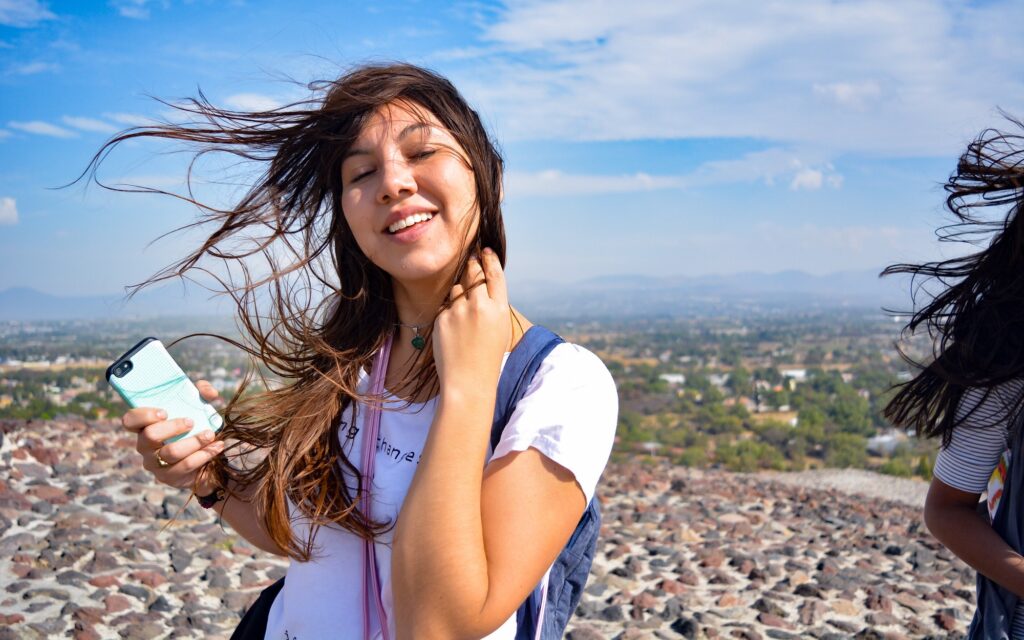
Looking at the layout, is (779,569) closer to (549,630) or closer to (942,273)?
(942,273)

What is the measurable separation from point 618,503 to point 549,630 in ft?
21.9

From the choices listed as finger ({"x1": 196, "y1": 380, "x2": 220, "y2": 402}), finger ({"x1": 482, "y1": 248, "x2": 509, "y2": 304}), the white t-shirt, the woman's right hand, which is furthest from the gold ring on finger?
finger ({"x1": 482, "y1": 248, "x2": 509, "y2": 304})

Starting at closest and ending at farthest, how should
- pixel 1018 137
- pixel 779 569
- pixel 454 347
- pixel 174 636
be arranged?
pixel 454 347 < pixel 1018 137 < pixel 174 636 < pixel 779 569

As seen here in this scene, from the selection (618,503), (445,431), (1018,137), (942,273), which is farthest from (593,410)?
(618,503)

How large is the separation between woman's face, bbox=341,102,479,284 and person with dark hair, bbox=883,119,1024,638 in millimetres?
1222

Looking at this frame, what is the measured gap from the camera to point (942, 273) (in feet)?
6.84

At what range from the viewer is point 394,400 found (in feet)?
5.70

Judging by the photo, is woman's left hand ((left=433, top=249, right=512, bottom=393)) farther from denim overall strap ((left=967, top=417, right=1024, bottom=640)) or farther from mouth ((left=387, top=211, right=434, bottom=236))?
denim overall strap ((left=967, top=417, right=1024, bottom=640))

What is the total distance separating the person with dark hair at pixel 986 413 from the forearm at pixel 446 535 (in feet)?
3.91

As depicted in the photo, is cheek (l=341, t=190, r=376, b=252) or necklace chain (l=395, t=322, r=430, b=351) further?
necklace chain (l=395, t=322, r=430, b=351)

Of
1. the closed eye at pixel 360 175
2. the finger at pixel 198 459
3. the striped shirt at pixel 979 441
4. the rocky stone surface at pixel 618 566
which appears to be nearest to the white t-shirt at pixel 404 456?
the finger at pixel 198 459

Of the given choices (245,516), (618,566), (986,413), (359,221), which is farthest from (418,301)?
(618,566)

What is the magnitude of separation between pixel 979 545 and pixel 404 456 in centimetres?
137

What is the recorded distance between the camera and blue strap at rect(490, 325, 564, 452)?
1565 mm
